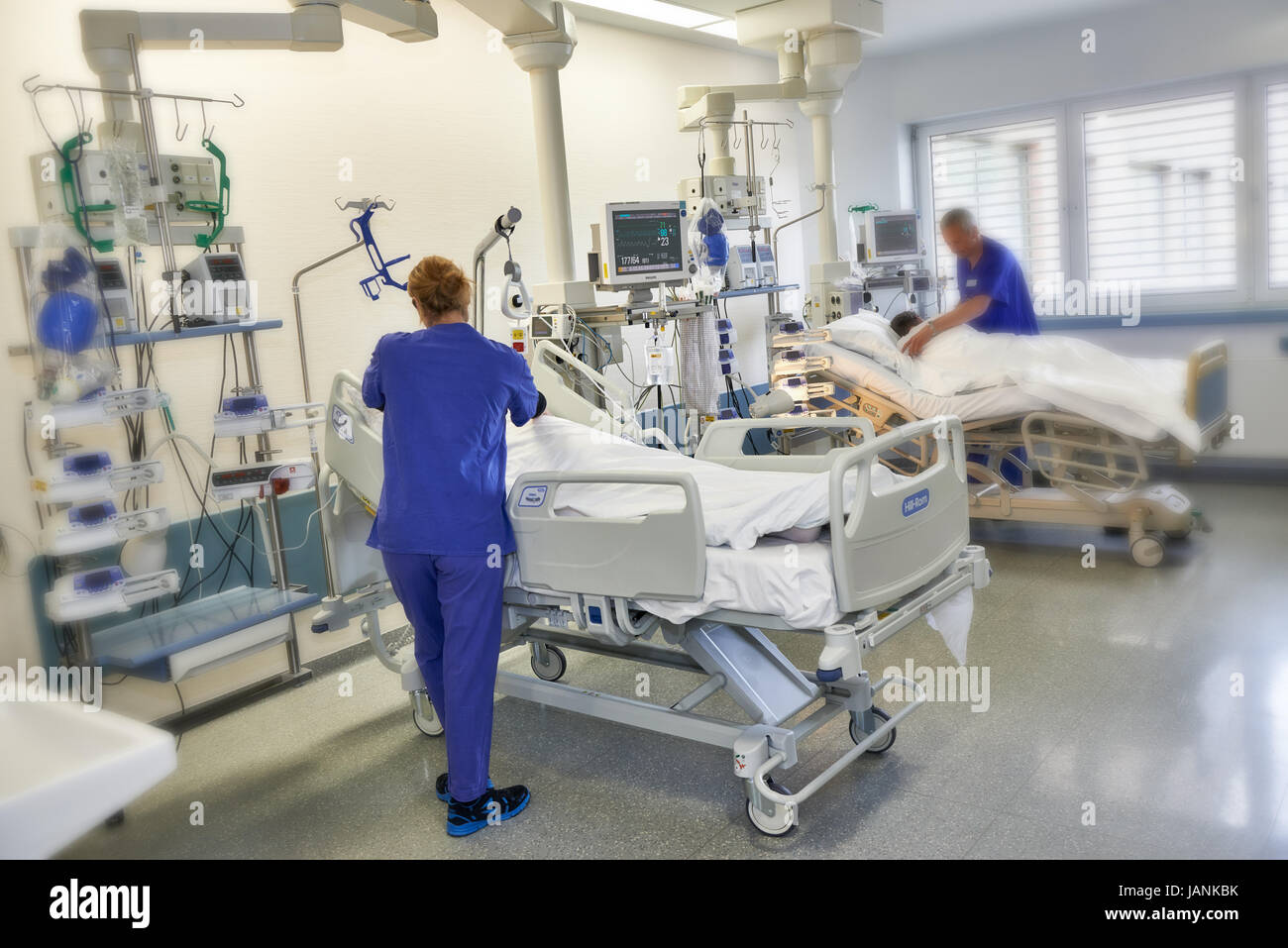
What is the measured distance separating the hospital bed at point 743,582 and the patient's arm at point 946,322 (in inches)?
87.5

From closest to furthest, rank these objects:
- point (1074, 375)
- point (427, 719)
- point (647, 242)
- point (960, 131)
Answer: point (427, 719), point (1074, 375), point (647, 242), point (960, 131)

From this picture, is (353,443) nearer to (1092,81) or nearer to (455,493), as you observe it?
(455,493)

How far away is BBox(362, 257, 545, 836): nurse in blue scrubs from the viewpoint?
9.13 feet

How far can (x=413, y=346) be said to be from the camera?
2.79 meters

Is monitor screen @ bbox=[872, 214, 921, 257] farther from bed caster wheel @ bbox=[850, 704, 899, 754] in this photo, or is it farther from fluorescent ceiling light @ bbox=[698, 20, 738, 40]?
bed caster wheel @ bbox=[850, 704, 899, 754]

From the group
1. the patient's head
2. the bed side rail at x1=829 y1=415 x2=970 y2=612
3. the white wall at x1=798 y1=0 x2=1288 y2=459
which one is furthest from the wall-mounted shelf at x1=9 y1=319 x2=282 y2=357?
the white wall at x1=798 y1=0 x2=1288 y2=459

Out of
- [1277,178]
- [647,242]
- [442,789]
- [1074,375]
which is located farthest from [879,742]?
[1277,178]

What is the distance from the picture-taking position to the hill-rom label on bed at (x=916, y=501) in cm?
269

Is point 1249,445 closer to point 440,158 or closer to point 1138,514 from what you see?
point 1138,514

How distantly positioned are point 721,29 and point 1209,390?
365 cm

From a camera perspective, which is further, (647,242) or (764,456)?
(647,242)

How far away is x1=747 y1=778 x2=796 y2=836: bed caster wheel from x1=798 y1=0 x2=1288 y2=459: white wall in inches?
195

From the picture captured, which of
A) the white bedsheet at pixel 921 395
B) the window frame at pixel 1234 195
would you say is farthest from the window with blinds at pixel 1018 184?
the white bedsheet at pixel 921 395

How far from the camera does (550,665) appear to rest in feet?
13.2
